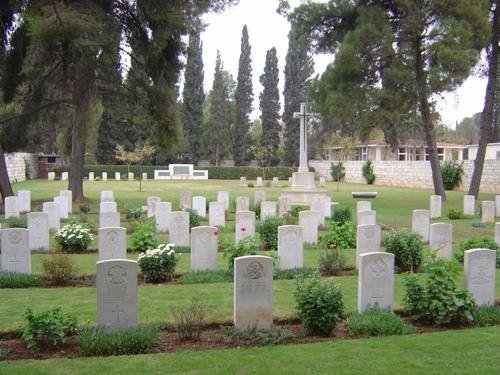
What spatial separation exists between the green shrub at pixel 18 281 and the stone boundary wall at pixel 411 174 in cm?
3230

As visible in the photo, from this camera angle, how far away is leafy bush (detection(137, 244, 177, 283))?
889 cm

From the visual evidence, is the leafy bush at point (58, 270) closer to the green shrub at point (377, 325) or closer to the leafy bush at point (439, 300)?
the green shrub at point (377, 325)

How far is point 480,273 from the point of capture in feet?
23.4

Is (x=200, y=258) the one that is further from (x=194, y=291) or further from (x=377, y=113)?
(x=377, y=113)

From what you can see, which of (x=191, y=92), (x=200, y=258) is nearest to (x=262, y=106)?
(x=191, y=92)

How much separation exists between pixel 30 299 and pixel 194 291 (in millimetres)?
2362

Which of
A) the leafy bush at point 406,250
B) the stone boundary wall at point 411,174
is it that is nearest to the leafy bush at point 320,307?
the leafy bush at point 406,250

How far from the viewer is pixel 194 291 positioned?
323 inches

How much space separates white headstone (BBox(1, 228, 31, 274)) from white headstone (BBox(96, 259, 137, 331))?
3546 mm

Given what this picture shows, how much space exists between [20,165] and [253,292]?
45.3 m

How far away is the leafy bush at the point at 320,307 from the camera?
609cm

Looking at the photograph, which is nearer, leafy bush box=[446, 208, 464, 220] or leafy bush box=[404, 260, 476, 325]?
leafy bush box=[404, 260, 476, 325]

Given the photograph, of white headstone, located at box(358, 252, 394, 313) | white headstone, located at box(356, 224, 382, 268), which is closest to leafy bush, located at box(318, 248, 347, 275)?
white headstone, located at box(356, 224, 382, 268)

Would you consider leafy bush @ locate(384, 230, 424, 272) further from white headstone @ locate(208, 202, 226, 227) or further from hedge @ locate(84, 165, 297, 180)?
hedge @ locate(84, 165, 297, 180)
